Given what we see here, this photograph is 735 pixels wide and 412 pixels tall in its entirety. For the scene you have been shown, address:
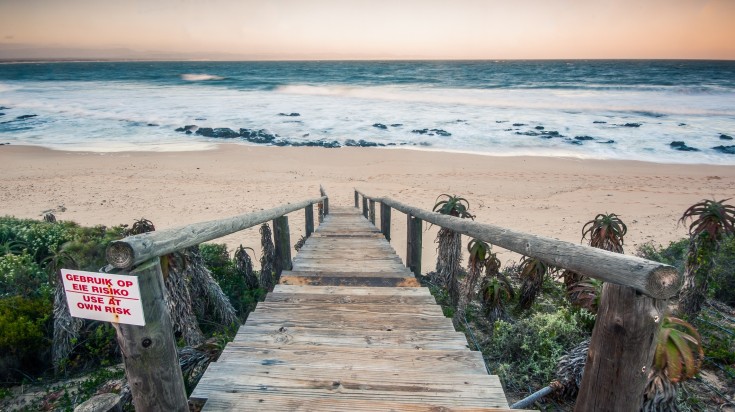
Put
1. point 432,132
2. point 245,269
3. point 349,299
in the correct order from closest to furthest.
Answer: point 349,299 → point 245,269 → point 432,132

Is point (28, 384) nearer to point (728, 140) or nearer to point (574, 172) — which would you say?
point (574, 172)

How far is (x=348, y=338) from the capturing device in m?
2.68

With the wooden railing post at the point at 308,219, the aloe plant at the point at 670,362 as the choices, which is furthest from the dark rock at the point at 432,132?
the aloe plant at the point at 670,362

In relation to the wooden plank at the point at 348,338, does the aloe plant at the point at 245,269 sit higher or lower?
lower

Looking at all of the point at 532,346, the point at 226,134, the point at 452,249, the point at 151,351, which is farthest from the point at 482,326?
the point at 226,134

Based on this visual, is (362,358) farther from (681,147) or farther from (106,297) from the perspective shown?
(681,147)

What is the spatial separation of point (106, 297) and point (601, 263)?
1.71m

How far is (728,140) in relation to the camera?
864 inches

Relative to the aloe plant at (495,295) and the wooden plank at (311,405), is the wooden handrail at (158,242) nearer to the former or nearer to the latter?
the wooden plank at (311,405)

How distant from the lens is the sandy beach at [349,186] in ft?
35.8

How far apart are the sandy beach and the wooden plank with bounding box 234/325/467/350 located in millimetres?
6102

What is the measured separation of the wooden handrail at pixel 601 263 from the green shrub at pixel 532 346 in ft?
6.56

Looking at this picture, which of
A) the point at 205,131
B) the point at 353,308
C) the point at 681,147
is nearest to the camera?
the point at 353,308

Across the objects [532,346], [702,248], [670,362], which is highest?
[670,362]
